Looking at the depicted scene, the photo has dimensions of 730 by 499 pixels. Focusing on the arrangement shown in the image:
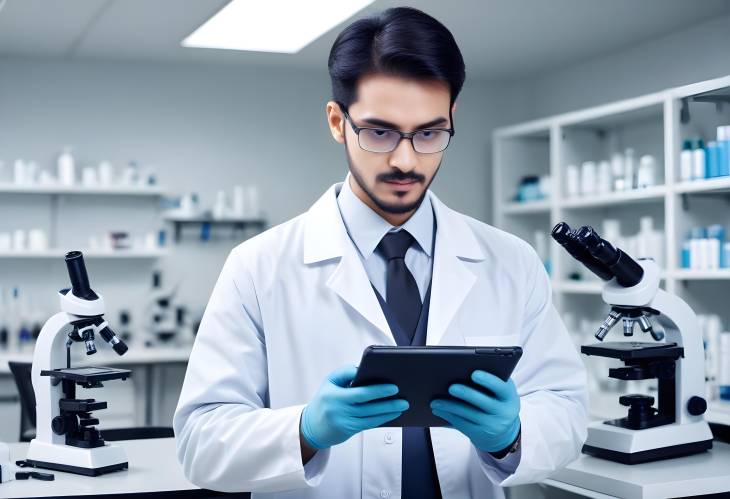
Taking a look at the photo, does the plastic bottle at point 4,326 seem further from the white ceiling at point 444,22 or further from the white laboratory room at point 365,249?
the white ceiling at point 444,22

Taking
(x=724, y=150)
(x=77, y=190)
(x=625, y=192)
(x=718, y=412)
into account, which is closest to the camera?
(x=718, y=412)

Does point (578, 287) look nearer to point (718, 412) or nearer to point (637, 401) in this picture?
point (718, 412)

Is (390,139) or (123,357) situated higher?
(390,139)

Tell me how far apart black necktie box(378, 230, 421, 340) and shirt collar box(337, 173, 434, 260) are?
0.06 ft

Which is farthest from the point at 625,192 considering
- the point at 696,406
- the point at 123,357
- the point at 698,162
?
the point at 123,357

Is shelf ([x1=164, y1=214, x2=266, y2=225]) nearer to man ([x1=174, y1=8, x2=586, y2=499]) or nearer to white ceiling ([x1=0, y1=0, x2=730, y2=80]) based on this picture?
white ceiling ([x1=0, y1=0, x2=730, y2=80])

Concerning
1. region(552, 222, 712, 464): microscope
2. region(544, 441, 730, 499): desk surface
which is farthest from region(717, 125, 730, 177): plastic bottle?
region(544, 441, 730, 499): desk surface

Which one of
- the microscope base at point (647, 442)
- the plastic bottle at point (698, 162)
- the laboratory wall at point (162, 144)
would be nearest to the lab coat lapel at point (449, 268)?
the microscope base at point (647, 442)

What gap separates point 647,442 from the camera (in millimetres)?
2158

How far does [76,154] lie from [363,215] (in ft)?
13.1

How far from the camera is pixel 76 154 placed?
201 inches

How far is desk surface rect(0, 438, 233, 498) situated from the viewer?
6.57ft

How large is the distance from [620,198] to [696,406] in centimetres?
209

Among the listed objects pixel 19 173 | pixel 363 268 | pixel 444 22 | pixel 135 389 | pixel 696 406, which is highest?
pixel 444 22
